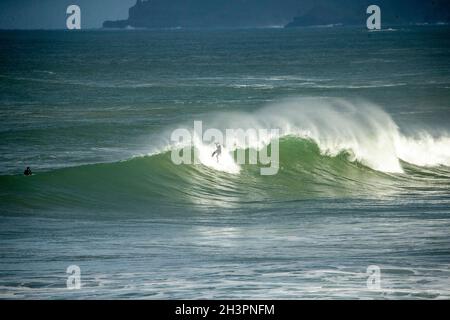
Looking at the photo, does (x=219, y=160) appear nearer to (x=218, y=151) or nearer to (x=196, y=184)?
(x=218, y=151)

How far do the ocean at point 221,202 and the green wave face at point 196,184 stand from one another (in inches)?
2.3

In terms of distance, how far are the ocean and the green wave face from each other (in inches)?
2.3

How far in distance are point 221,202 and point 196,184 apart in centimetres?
239

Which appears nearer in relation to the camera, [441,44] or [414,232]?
[414,232]

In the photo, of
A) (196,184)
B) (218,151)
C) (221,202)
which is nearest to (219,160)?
(218,151)

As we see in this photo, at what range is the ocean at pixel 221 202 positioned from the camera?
14.8 meters

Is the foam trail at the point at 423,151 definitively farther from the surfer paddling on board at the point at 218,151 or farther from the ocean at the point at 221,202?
the surfer paddling on board at the point at 218,151

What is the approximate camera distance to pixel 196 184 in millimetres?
25828

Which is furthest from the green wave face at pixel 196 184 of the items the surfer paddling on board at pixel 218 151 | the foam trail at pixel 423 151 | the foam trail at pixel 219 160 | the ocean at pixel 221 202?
the foam trail at pixel 423 151

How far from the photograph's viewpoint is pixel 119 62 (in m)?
93.1

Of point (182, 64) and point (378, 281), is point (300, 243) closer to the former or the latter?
point (378, 281)

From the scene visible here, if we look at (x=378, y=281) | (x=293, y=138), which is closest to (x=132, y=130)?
(x=293, y=138)

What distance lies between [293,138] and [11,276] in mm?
16626

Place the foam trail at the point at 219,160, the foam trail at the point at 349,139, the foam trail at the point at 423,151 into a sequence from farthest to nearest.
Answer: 1. the foam trail at the point at 423,151
2. the foam trail at the point at 349,139
3. the foam trail at the point at 219,160
